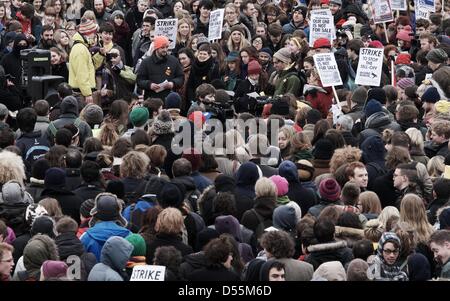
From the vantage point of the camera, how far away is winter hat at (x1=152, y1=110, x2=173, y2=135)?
58.3 ft

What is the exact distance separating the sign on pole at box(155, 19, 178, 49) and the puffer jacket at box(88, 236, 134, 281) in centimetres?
1114

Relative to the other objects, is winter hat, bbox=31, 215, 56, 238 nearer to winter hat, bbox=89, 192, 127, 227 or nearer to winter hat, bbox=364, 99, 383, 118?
winter hat, bbox=89, 192, 127, 227

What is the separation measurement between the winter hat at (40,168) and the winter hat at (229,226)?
2405 mm

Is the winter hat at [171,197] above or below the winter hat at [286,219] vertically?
above

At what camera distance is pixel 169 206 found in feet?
47.5

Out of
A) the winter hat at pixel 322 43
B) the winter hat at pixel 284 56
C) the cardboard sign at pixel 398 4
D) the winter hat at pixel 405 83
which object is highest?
the winter hat at pixel 322 43

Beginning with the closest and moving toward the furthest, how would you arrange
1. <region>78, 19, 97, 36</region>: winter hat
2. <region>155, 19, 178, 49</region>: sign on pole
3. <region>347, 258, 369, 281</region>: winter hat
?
<region>347, 258, 369, 281</region>: winter hat < <region>155, 19, 178, 49</region>: sign on pole < <region>78, 19, 97, 36</region>: winter hat

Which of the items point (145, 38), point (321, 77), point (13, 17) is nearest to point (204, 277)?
point (321, 77)

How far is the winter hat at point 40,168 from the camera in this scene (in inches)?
625

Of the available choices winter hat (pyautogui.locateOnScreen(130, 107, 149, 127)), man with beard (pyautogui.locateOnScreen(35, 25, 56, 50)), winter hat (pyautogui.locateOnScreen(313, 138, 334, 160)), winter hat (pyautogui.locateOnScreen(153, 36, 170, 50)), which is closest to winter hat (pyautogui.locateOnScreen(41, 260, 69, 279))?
winter hat (pyautogui.locateOnScreen(313, 138, 334, 160))

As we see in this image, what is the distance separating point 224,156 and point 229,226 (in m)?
3.04

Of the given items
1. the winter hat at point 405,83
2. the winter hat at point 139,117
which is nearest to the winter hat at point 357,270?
the winter hat at point 139,117

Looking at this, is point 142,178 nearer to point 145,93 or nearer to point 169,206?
point 169,206

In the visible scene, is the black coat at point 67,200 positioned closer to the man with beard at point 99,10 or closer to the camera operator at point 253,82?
the camera operator at point 253,82
